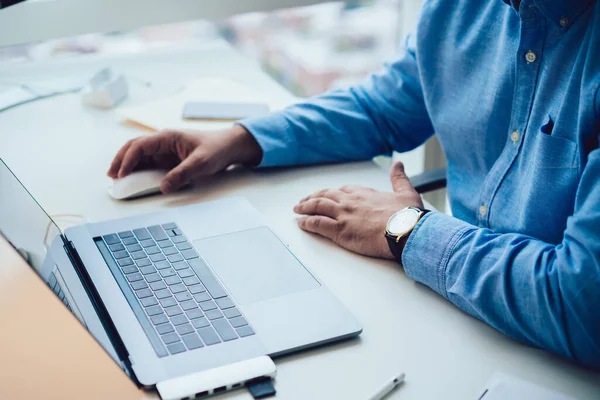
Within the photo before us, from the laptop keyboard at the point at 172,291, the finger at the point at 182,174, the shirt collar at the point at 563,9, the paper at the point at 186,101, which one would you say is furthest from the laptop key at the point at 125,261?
the shirt collar at the point at 563,9

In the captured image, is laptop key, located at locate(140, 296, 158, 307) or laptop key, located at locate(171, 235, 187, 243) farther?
laptop key, located at locate(171, 235, 187, 243)

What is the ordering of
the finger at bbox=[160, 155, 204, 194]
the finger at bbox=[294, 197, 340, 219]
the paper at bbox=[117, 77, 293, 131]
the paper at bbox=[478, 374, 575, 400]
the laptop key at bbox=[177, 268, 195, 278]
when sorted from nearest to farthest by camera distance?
the paper at bbox=[478, 374, 575, 400] → the laptop key at bbox=[177, 268, 195, 278] → the finger at bbox=[294, 197, 340, 219] → the finger at bbox=[160, 155, 204, 194] → the paper at bbox=[117, 77, 293, 131]

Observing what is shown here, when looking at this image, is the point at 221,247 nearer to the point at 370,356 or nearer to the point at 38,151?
the point at 370,356

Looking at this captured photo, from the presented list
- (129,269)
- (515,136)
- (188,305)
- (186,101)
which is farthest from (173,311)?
(186,101)

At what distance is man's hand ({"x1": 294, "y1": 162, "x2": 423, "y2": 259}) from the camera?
102 centimetres

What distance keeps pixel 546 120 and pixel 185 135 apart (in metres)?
0.59

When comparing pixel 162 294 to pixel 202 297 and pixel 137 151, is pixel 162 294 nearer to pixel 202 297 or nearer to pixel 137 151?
pixel 202 297

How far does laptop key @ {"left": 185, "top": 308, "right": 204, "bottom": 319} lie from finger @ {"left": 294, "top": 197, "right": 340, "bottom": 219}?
28cm

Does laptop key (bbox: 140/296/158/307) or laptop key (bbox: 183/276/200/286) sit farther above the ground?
laptop key (bbox: 140/296/158/307)

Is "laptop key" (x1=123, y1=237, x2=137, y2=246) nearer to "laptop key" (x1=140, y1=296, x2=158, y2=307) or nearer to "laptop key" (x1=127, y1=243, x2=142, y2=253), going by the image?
"laptop key" (x1=127, y1=243, x2=142, y2=253)

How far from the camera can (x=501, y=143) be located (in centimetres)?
109

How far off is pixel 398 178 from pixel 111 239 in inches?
18.0

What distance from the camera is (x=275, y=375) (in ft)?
2.59

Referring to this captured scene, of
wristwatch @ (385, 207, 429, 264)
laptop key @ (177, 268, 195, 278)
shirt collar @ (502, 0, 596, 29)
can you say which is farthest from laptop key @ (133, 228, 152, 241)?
shirt collar @ (502, 0, 596, 29)
